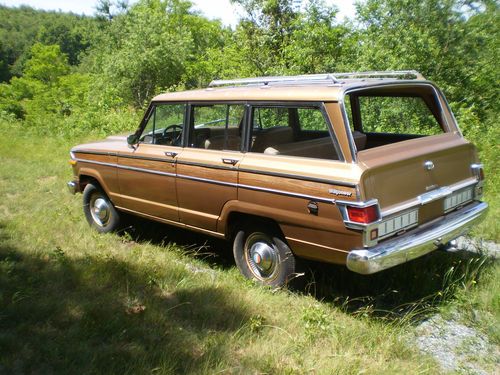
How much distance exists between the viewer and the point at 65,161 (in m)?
11.1

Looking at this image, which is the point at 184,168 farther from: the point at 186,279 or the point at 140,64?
Answer: the point at 140,64

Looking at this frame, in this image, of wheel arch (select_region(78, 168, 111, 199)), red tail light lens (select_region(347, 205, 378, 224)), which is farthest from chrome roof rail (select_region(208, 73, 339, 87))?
wheel arch (select_region(78, 168, 111, 199))

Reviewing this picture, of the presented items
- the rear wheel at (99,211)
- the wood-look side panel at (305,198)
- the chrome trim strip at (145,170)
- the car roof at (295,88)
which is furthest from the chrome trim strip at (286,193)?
the rear wheel at (99,211)

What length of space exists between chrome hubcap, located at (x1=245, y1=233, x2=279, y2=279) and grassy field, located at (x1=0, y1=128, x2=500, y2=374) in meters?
0.18

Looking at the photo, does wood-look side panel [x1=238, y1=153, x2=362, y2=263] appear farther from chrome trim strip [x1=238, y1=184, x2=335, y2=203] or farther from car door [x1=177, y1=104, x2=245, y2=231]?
car door [x1=177, y1=104, x2=245, y2=231]

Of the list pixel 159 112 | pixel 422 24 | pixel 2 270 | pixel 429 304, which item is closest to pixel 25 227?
pixel 2 270

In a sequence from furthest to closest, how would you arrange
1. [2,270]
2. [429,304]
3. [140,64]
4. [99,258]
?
1. [140,64]
2. [99,258]
3. [2,270]
4. [429,304]

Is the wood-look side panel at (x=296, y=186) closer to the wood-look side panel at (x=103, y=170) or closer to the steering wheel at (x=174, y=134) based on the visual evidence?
the steering wheel at (x=174, y=134)

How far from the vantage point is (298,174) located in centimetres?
369

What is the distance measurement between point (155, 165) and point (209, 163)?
84cm

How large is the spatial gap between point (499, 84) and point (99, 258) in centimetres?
1136

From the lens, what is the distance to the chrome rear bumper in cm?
331

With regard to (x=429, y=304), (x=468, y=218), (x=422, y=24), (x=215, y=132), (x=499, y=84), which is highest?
(x=422, y=24)

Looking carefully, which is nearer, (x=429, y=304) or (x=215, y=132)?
(x=429, y=304)
